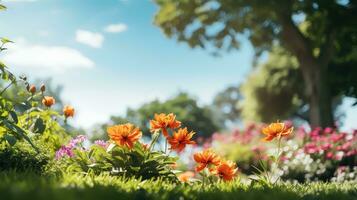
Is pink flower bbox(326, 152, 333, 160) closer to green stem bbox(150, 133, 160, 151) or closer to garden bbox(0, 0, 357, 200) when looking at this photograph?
garden bbox(0, 0, 357, 200)

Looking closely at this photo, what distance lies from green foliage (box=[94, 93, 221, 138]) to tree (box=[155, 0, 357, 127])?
2037 cm

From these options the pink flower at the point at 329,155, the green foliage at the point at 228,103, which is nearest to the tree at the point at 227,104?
the green foliage at the point at 228,103

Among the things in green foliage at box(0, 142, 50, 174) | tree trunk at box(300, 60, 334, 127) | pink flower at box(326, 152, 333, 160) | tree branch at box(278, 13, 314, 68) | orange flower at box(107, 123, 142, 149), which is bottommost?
green foliage at box(0, 142, 50, 174)

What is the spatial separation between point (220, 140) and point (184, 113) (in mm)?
26032

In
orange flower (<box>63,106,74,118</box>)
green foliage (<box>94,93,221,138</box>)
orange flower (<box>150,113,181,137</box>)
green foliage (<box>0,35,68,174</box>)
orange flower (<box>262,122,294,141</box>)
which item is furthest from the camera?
green foliage (<box>94,93,221,138</box>)

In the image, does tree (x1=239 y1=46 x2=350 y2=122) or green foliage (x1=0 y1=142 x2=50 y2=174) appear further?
tree (x1=239 y1=46 x2=350 y2=122)

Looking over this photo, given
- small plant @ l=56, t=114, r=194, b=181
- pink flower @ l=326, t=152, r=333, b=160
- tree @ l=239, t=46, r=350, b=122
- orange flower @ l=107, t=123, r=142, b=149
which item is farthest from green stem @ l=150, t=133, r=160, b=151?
tree @ l=239, t=46, r=350, b=122

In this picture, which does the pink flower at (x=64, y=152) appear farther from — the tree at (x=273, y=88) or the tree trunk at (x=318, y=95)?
the tree at (x=273, y=88)

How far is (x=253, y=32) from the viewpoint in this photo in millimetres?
22125

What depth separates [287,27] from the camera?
2006 centimetres

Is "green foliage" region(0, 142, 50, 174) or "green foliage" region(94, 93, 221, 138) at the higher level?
"green foliage" region(94, 93, 221, 138)

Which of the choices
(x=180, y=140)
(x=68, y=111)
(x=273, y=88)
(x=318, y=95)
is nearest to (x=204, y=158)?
(x=180, y=140)

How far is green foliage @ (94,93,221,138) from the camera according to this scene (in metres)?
43.5

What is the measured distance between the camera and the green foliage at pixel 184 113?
43.5 metres
